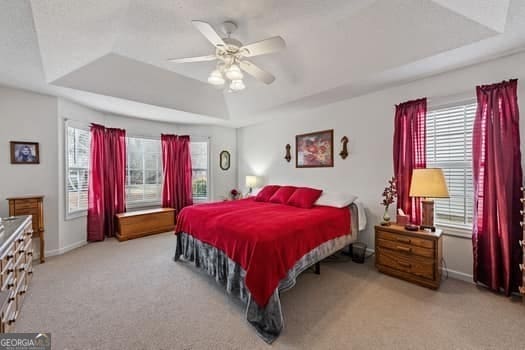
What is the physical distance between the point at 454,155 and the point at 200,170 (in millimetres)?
4802

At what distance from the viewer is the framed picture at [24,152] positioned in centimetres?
311

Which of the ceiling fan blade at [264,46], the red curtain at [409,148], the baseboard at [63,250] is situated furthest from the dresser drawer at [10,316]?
the red curtain at [409,148]

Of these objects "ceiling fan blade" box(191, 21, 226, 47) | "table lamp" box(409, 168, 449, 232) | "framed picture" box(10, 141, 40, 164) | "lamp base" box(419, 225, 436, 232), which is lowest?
"lamp base" box(419, 225, 436, 232)

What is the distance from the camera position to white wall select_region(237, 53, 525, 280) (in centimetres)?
257

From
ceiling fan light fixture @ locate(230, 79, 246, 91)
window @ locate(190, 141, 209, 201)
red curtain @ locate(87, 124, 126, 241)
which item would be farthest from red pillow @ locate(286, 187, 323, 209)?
red curtain @ locate(87, 124, 126, 241)

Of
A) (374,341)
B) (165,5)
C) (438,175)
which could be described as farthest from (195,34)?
(374,341)

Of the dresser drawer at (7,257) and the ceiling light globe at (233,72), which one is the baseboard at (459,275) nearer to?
the ceiling light globe at (233,72)

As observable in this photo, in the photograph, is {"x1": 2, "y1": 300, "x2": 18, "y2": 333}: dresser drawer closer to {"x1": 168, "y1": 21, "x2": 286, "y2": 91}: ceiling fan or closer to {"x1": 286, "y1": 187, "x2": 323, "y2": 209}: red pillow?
{"x1": 168, "y1": 21, "x2": 286, "y2": 91}: ceiling fan

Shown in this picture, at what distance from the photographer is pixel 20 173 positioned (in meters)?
3.17

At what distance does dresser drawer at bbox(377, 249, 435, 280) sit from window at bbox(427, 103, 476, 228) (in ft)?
2.31

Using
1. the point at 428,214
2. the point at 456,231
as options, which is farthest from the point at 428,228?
the point at 456,231

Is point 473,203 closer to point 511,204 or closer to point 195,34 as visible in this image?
point 511,204

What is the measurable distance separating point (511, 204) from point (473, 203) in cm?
31

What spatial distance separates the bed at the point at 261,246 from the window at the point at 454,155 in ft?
3.42
